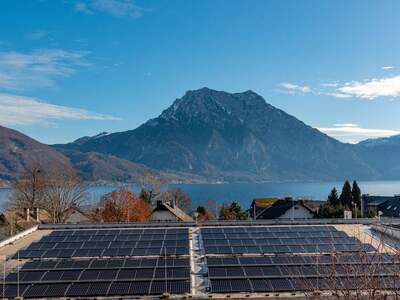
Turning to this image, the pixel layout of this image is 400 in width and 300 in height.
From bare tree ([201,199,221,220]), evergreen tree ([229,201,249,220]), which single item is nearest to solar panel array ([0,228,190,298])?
evergreen tree ([229,201,249,220])

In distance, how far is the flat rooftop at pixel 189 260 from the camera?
18703 millimetres

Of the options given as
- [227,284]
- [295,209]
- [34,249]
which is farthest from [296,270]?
[295,209]

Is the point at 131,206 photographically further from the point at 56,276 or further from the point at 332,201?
the point at 56,276

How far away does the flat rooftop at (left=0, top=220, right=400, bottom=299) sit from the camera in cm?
1870

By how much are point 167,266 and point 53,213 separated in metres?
47.5

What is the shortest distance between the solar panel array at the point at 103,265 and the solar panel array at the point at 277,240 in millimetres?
1858

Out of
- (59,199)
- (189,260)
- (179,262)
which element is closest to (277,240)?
(189,260)

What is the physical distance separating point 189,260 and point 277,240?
5.80 m

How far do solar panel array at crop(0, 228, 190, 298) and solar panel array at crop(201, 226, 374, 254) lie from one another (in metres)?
1.86

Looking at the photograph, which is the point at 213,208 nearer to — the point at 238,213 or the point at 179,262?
the point at 238,213

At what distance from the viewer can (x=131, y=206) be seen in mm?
73875

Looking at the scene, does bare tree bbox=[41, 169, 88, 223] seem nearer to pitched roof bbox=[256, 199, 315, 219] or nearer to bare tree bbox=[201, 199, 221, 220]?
bare tree bbox=[201, 199, 221, 220]

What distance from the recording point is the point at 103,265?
21656 mm

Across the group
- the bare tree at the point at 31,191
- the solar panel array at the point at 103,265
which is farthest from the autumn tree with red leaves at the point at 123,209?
the solar panel array at the point at 103,265
